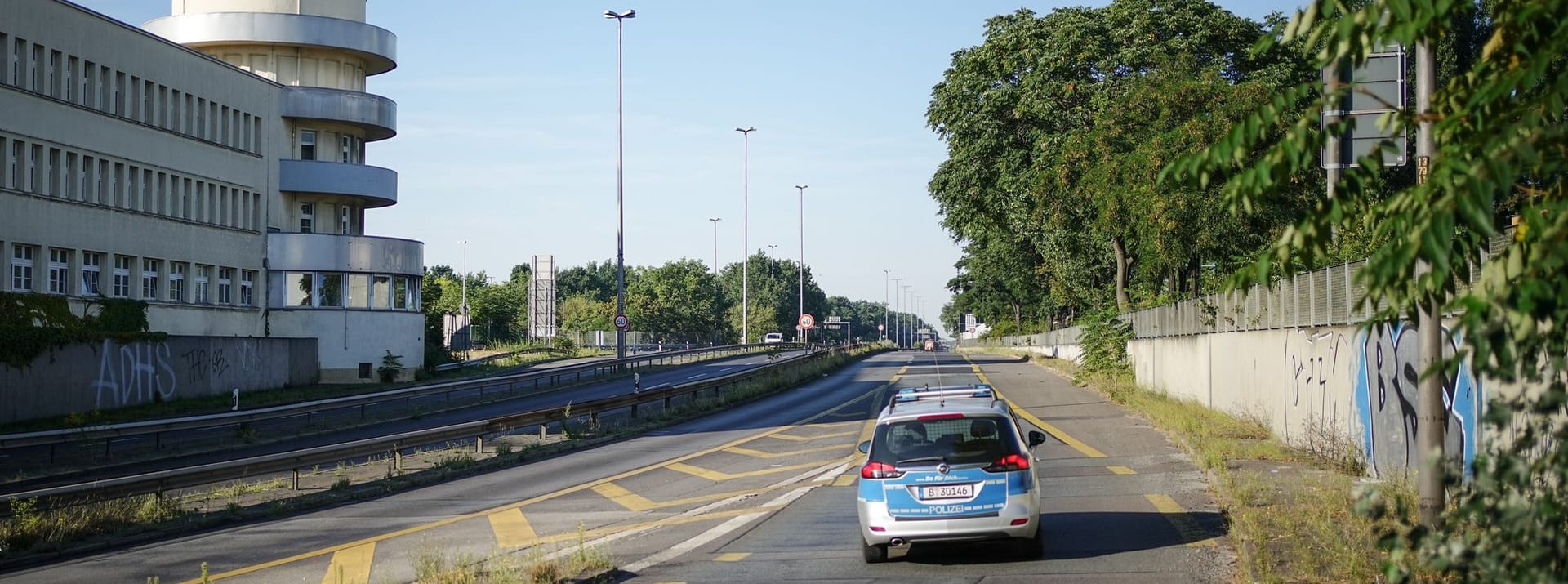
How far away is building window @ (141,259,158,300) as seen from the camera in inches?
1833

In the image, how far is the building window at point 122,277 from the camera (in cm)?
4516

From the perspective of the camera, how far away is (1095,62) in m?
51.4

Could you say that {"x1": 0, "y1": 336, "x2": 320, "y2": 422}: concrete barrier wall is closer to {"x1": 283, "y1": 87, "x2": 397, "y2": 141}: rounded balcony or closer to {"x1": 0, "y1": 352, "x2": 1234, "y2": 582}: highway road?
{"x1": 283, "y1": 87, "x2": 397, "y2": 141}: rounded balcony

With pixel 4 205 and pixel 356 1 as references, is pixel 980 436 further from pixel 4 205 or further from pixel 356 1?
pixel 356 1

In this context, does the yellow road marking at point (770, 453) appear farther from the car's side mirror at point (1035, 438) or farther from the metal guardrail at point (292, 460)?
the car's side mirror at point (1035, 438)

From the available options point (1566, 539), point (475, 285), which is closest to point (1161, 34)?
point (1566, 539)

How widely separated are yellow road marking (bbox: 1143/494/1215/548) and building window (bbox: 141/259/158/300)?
1531 inches

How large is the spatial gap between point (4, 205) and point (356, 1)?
23.2 meters

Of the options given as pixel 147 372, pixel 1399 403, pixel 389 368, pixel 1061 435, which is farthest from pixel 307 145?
pixel 1399 403

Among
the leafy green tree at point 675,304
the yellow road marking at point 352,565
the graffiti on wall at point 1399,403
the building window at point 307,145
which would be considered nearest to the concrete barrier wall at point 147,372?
the building window at point 307,145

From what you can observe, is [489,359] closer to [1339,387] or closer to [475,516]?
[475,516]

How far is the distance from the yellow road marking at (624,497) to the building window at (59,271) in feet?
91.2

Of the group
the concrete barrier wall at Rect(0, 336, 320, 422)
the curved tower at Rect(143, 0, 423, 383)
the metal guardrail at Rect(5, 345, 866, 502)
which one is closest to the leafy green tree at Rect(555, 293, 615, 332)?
the curved tower at Rect(143, 0, 423, 383)

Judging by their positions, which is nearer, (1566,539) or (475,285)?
(1566,539)
